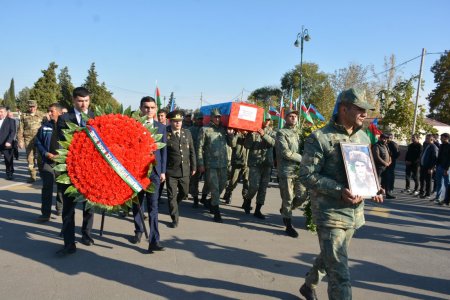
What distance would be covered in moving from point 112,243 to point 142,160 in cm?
163

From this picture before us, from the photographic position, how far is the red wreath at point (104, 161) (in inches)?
171

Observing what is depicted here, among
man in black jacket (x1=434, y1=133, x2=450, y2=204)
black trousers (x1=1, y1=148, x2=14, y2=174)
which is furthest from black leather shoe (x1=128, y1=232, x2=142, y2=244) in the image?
man in black jacket (x1=434, y1=133, x2=450, y2=204)

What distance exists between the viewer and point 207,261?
4836 millimetres

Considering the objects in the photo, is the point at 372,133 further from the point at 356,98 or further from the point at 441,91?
the point at 441,91

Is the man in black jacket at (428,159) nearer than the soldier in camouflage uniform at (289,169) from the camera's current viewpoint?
No

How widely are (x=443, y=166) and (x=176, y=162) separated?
26.7 ft

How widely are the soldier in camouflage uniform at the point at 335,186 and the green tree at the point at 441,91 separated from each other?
4951cm

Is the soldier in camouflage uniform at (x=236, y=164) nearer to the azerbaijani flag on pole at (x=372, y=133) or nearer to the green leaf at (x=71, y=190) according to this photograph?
the azerbaijani flag on pole at (x=372, y=133)

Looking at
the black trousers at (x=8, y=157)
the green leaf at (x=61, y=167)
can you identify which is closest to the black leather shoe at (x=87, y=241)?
the green leaf at (x=61, y=167)

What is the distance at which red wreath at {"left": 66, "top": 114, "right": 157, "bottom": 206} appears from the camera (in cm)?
434

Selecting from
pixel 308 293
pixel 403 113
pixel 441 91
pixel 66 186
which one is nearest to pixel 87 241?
pixel 66 186

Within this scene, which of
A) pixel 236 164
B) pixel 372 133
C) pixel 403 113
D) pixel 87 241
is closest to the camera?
pixel 87 241

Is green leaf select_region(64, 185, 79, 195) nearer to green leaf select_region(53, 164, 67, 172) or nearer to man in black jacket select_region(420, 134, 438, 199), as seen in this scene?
green leaf select_region(53, 164, 67, 172)

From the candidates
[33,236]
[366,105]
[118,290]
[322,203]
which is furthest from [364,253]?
[33,236]
